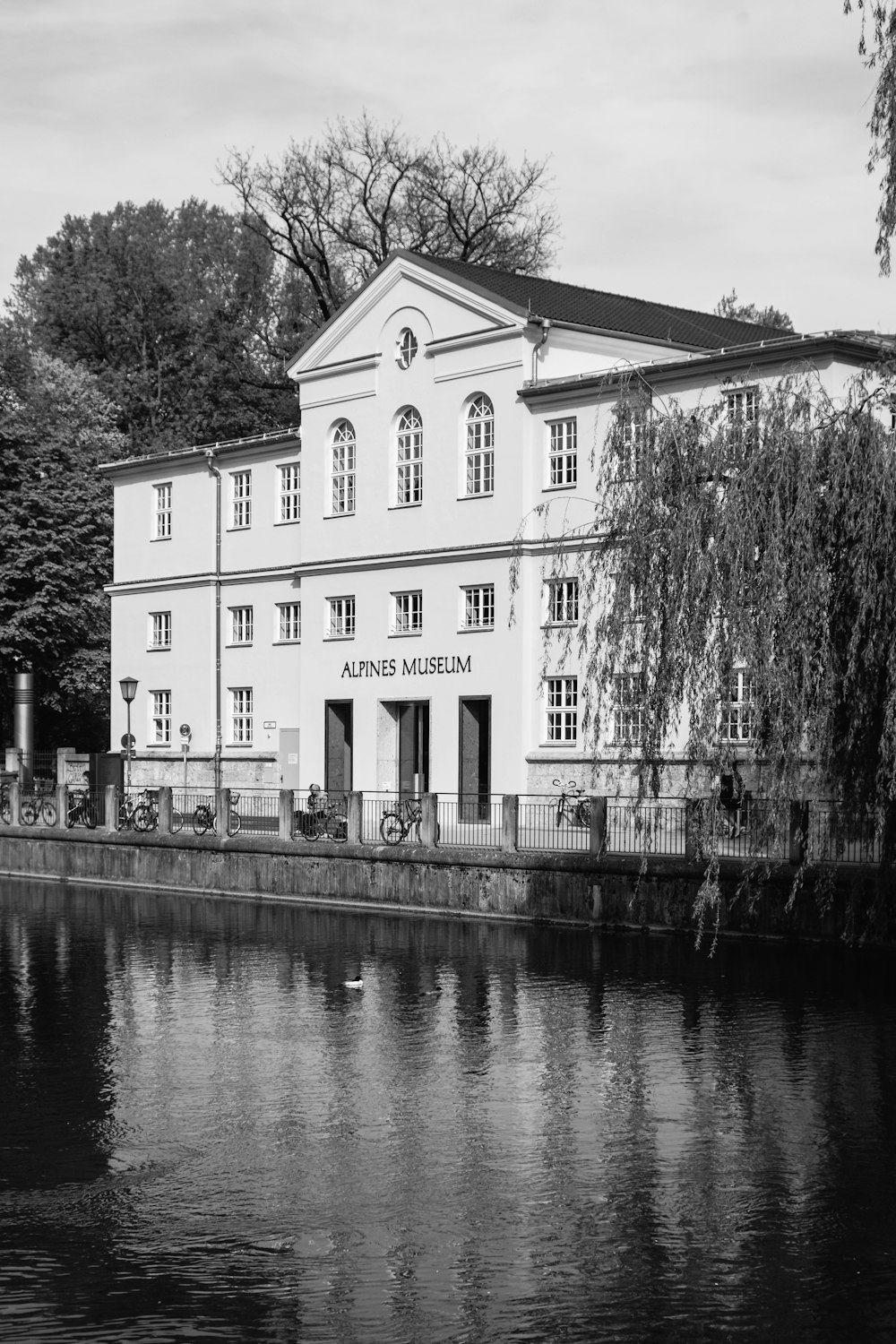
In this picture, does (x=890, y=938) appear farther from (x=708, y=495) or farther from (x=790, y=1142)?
(x=790, y=1142)

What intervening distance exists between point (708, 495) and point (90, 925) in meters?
15.5

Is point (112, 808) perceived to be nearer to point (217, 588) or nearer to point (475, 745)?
point (475, 745)

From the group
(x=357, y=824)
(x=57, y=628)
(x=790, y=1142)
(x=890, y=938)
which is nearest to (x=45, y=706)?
(x=57, y=628)

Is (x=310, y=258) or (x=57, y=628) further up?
(x=310, y=258)

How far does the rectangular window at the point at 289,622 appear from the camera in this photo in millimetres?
46625

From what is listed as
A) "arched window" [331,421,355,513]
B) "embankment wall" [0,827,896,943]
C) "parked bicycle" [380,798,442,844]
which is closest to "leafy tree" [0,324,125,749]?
"embankment wall" [0,827,896,943]

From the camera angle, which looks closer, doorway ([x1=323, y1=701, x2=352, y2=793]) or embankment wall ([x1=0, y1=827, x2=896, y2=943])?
embankment wall ([x1=0, y1=827, x2=896, y2=943])

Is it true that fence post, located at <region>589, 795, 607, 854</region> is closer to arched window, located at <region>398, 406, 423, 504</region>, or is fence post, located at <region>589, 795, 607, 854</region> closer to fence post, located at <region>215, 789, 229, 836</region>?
fence post, located at <region>215, 789, 229, 836</region>

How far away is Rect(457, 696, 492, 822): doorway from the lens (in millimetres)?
40219

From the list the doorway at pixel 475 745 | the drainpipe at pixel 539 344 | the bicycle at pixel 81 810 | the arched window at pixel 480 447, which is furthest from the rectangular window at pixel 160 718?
the drainpipe at pixel 539 344

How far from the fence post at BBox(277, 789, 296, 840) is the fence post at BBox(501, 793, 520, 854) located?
572 cm

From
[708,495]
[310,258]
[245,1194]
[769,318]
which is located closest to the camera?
[245,1194]

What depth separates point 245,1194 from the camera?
14219 mm

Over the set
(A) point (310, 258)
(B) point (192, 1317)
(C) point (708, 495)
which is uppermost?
(A) point (310, 258)
